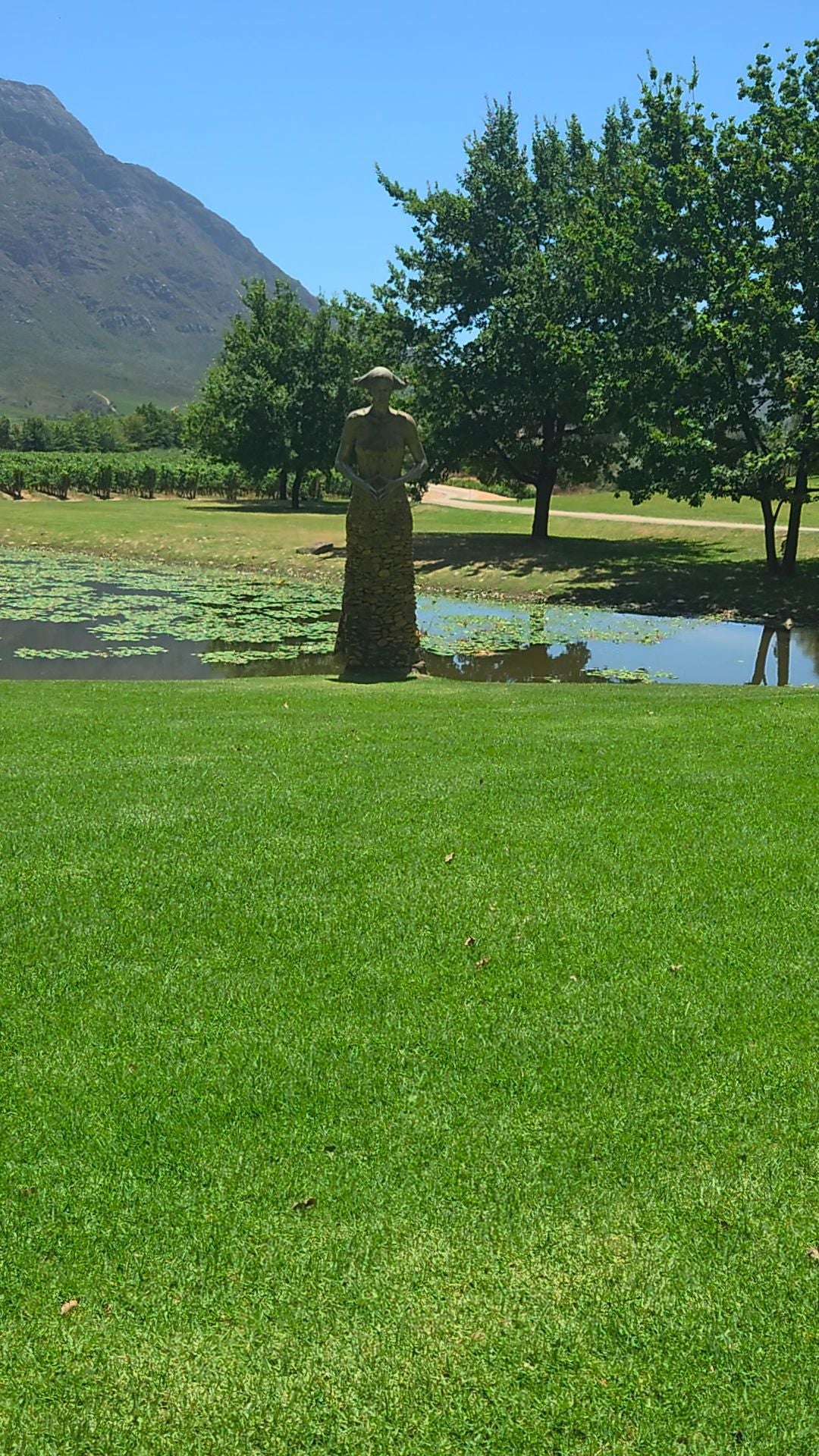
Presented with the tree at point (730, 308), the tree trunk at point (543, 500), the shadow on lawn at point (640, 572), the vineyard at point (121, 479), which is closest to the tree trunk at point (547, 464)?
the tree trunk at point (543, 500)

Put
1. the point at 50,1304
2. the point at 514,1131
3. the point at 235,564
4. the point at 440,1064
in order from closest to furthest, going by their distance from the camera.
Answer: the point at 50,1304
the point at 514,1131
the point at 440,1064
the point at 235,564

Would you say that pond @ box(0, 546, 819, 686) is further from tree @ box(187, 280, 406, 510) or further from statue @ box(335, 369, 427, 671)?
tree @ box(187, 280, 406, 510)

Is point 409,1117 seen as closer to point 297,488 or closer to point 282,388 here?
point 282,388

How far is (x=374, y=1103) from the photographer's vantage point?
430 centimetres

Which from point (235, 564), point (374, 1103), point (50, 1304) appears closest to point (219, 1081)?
point (374, 1103)

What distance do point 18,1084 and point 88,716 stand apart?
6.38 m

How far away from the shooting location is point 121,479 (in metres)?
63.4

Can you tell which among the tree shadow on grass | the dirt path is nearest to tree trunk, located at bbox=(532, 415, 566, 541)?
the dirt path

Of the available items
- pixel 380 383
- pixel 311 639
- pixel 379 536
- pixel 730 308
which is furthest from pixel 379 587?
pixel 730 308

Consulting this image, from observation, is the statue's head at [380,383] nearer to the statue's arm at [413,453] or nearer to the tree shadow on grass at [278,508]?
the statue's arm at [413,453]

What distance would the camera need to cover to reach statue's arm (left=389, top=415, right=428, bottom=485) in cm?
1422

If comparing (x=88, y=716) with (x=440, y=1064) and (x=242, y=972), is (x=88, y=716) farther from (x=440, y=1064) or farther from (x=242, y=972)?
(x=440, y=1064)

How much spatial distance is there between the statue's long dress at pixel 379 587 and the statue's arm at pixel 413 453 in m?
0.31

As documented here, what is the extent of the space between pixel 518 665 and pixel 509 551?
14.5 metres
